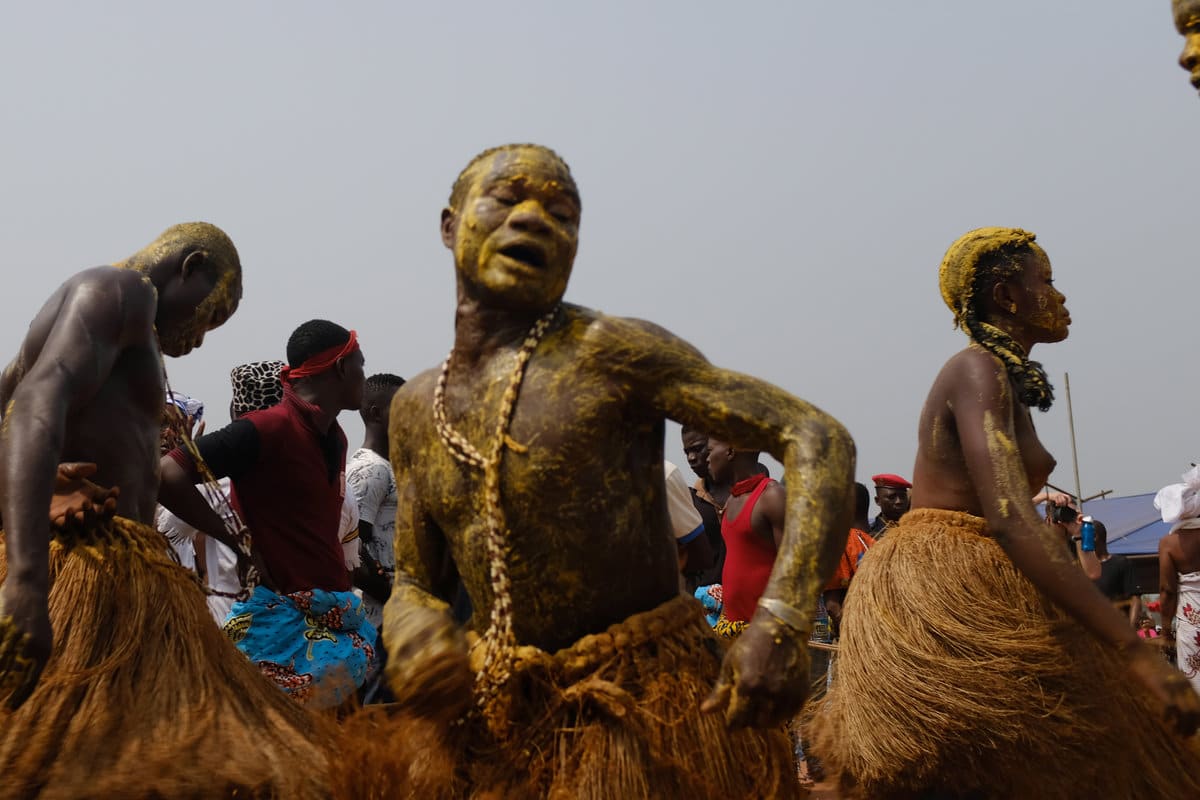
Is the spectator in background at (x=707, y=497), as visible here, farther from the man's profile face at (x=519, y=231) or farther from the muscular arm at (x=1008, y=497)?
the man's profile face at (x=519, y=231)

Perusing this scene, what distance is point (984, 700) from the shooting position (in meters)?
3.74

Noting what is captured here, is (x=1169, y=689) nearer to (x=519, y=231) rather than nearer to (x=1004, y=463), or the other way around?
(x=1004, y=463)

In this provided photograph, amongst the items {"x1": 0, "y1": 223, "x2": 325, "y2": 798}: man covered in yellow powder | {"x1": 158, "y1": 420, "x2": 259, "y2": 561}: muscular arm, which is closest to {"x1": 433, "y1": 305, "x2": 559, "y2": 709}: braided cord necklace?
{"x1": 0, "y1": 223, "x2": 325, "y2": 798}: man covered in yellow powder

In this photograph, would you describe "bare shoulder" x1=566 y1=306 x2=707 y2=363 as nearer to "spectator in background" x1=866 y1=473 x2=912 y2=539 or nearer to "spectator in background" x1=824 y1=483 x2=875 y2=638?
"spectator in background" x1=824 y1=483 x2=875 y2=638

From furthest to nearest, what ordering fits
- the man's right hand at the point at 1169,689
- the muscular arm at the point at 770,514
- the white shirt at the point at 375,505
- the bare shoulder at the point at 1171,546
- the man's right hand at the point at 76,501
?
the bare shoulder at the point at 1171,546, the white shirt at the point at 375,505, the muscular arm at the point at 770,514, the man's right hand at the point at 76,501, the man's right hand at the point at 1169,689

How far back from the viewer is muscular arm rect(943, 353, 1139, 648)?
11.7ft

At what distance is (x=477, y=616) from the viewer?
9.59 ft

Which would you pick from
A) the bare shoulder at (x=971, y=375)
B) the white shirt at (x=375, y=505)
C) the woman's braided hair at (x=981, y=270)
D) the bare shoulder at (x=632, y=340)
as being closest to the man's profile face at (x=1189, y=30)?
the bare shoulder at (x=632, y=340)

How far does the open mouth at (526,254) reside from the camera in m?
2.85

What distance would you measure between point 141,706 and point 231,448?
1.80 m

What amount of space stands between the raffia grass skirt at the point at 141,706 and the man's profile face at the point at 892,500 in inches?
251

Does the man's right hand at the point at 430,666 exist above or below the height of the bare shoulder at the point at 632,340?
below

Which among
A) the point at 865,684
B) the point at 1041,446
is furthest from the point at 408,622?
the point at 1041,446

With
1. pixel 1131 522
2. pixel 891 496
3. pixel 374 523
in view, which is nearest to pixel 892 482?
pixel 891 496
